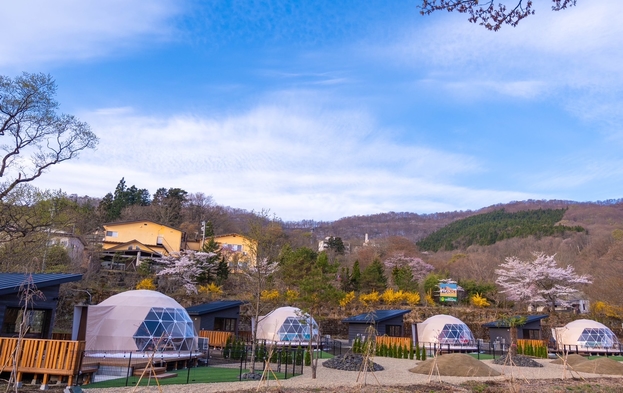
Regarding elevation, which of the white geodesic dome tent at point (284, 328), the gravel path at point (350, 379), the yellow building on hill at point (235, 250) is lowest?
the gravel path at point (350, 379)

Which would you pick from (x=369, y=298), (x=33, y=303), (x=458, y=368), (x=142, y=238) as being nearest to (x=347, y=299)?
(x=369, y=298)

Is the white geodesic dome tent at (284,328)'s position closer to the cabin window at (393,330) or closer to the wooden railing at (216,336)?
the wooden railing at (216,336)

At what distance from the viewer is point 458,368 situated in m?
17.5

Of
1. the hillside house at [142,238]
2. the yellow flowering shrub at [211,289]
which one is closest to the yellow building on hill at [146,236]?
the hillside house at [142,238]

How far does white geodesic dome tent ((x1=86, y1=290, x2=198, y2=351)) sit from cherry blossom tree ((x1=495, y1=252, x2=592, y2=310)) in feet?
119

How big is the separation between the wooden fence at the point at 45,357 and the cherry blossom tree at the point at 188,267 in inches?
1041

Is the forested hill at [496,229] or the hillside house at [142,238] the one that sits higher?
the forested hill at [496,229]

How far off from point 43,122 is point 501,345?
2997 cm

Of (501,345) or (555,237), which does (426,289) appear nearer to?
(501,345)

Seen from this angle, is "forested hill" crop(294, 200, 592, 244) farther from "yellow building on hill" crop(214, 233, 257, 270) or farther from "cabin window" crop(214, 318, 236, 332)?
"cabin window" crop(214, 318, 236, 332)

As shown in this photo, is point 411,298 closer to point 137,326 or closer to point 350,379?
point 350,379

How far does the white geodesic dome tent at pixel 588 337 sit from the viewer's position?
104 feet

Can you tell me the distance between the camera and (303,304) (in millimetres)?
22156

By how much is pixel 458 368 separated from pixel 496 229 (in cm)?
7298
